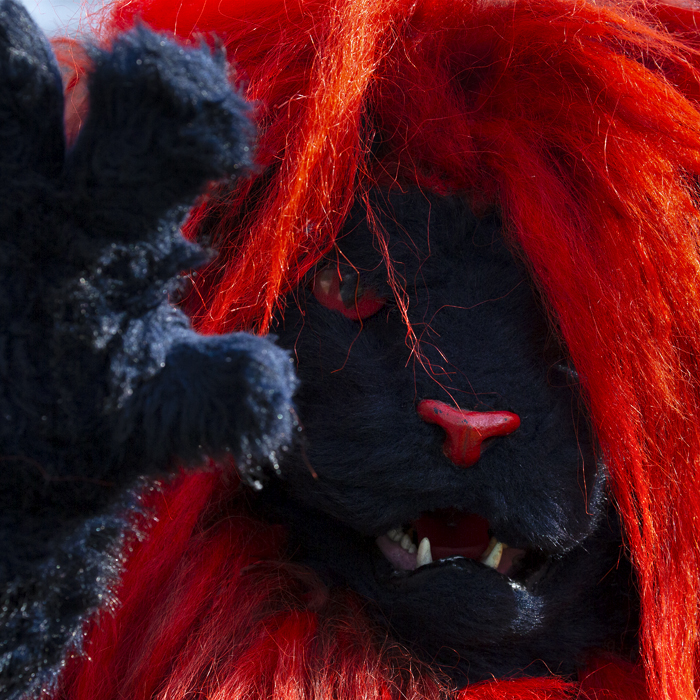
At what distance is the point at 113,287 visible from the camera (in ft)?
1.42

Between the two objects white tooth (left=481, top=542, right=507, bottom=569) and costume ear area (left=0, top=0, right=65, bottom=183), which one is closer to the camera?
costume ear area (left=0, top=0, right=65, bottom=183)

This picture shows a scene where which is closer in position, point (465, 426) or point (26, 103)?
point (26, 103)

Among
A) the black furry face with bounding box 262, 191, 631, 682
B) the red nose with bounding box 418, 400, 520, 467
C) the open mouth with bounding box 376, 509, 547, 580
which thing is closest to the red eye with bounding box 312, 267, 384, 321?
the black furry face with bounding box 262, 191, 631, 682

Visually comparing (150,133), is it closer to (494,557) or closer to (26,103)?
(26,103)

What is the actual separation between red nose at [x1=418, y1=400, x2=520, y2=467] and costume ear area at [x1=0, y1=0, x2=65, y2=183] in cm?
36

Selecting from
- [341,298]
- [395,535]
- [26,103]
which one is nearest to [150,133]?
[26,103]

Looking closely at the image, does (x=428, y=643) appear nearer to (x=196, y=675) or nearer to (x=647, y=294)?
(x=196, y=675)

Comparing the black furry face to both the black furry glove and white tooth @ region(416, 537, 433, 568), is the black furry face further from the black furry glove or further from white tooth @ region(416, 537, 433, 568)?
the black furry glove

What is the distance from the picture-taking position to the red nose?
61 cm

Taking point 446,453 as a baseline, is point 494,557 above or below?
below

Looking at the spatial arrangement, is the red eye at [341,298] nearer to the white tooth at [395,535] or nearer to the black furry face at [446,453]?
the black furry face at [446,453]

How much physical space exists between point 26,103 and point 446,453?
427 mm

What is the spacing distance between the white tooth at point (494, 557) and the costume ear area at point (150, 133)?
45 centimetres

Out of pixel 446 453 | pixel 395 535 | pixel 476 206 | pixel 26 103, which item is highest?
pixel 26 103
